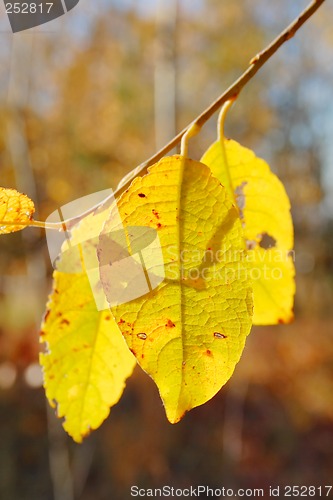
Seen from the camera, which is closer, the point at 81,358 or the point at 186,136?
the point at 186,136

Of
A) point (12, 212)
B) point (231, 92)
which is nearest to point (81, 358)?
point (12, 212)

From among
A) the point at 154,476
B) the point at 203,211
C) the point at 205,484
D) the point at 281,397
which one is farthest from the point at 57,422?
the point at 203,211

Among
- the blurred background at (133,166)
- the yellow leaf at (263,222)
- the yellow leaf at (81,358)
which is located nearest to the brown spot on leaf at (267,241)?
the yellow leaf at (263,222)

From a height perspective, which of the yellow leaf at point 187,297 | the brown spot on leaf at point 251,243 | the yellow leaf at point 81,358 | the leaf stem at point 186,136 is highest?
the leaf stem at point 186,136

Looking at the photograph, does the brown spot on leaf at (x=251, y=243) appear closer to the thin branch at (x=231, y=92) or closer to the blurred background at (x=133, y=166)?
the thin branch at (x=231, y=92)

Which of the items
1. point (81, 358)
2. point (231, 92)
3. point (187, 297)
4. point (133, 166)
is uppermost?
point (231, 92)

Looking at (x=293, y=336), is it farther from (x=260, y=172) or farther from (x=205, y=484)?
(x=260, y=172)

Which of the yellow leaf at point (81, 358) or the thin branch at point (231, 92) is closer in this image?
the thin branch at point (231, 92)

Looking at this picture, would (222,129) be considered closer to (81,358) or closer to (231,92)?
(231,92)
